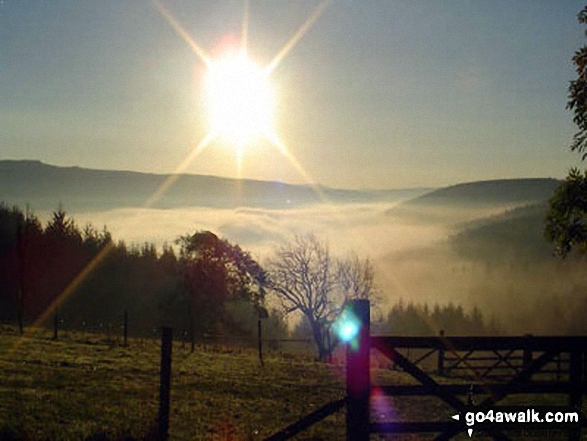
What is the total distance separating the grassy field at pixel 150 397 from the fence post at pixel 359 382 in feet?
13.5

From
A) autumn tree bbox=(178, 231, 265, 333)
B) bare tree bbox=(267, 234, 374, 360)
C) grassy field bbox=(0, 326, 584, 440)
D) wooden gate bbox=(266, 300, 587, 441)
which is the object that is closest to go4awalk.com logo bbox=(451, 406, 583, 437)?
wooden gate bbox=(266, 300, 587, 441)

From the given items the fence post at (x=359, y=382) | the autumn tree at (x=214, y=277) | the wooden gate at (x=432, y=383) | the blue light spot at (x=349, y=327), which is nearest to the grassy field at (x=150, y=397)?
the fence post at (x=359, y=382)

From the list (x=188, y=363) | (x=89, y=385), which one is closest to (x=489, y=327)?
(x=188, y=363)

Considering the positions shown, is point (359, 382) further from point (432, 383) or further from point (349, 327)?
point (432, 383)

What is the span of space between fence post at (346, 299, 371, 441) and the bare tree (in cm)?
4785

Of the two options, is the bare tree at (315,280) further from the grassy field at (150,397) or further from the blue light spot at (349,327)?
the blue light spot at (349,327)

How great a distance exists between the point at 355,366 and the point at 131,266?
90944 millimetres

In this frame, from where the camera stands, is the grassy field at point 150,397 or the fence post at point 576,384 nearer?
the fence post at point 576,384

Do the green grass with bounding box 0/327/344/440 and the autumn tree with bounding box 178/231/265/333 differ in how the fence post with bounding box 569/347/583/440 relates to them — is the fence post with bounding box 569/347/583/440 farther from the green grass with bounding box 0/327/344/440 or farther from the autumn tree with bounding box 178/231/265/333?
the autumn tree with bounding box 178/231/265/333

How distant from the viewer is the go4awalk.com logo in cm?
934

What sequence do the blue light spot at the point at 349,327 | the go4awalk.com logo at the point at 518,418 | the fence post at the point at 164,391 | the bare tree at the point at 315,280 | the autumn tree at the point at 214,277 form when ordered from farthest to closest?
1. the autumn tree at the point at 214,277
2. the bare tree at the point at 315,280
3. the fence post at the point at 164,391
4. the go4awalk.com logo at the point at 518,418
5. the blue light spot at the point at 349,327

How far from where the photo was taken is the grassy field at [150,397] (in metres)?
13.0

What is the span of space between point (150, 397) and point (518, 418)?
10742mm

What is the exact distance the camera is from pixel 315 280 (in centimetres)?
6003
